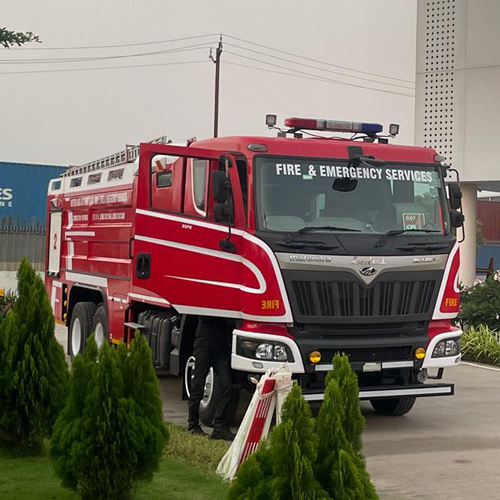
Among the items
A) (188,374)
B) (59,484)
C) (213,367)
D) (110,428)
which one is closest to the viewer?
(110,428)

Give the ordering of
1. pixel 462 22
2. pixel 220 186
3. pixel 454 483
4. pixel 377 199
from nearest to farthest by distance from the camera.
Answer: pixel 454 483, pixel 220 186, pixel 377 199, pixel 462 22

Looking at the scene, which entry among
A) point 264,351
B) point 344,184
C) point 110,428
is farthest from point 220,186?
point 110,428

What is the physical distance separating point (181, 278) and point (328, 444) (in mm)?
5481

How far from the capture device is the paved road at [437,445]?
7.84 metres

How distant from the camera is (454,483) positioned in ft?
26.3

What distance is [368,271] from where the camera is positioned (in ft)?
32.0

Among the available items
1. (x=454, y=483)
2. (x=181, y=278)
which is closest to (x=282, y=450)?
(x=454, y=483)

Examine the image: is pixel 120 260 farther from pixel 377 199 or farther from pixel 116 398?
pixel 116 398

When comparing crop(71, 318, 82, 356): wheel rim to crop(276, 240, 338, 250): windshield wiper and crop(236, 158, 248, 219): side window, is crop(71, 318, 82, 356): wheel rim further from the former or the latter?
crop(276, 240, 338, 250): windshield wiper

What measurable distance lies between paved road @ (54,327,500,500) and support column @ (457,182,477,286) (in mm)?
10147

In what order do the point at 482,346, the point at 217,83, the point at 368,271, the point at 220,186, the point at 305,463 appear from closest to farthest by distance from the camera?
1. the point at 305,463
2. the point at 220,186
3. the point at 368,271
4. the point at 482,346
5. the point at 217,83

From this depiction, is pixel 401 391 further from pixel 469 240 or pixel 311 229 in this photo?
pixel 469 240

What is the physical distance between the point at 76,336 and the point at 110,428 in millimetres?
8157

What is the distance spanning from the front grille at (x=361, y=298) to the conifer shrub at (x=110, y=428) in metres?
3.42
